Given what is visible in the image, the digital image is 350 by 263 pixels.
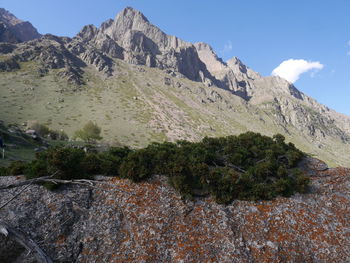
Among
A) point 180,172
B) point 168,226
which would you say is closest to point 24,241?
point 168,226

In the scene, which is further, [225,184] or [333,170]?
[333,170]

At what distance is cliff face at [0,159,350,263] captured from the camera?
7828 millimetres

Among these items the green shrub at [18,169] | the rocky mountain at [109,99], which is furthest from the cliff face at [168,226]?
the rocky mountain at [109,99]

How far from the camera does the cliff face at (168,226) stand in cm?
783

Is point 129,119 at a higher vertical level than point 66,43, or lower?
lower

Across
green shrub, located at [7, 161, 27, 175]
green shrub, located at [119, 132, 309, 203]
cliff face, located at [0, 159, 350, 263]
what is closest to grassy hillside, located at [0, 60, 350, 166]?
green shrub, located at [7, 161, 27, 175]

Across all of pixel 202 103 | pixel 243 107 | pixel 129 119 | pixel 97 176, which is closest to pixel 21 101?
pixel 129 119

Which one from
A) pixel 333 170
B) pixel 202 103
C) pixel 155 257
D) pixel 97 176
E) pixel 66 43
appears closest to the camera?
pixel 155 257

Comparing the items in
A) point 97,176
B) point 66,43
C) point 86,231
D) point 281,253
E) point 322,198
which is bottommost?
point 86,231

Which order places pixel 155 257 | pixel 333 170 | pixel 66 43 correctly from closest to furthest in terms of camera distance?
pixel 155 257 < pixel 333 170 < pixel 66 43

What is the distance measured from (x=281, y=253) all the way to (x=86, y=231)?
8216 mm

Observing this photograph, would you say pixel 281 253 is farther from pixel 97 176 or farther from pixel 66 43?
pixel 66 43

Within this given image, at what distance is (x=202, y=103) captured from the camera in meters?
160

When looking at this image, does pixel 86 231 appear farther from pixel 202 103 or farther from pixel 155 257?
pixel 202 103
